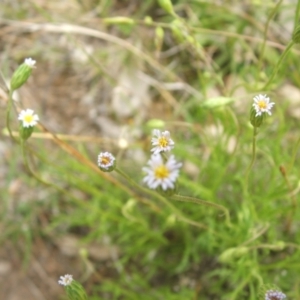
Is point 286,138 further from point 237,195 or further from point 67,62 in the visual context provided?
point 67,62

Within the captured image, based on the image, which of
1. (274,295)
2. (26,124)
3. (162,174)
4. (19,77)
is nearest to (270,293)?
(274,295)

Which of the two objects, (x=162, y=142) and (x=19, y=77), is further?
(x=19, y=77)

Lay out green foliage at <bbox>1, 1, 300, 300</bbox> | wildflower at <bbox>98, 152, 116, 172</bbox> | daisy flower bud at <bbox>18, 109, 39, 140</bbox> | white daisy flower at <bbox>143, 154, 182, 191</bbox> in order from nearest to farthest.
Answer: white daisy flower at <bbox>143, 154, 182, 191</bbox> → wildflower at <bbox>98, 152, 116, 172</bbox> → daisy flower bud at <bbox>18, 109, 39, 140</bbox> → green foliage at <bbox>1, 1, 300, 300</bbox>

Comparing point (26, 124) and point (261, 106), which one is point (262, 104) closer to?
point (261, 106)

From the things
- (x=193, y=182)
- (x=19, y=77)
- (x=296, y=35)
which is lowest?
(x=19, y=77)

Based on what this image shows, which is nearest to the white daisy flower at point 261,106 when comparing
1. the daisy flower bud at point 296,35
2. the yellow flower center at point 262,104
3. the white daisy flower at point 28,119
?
the yellow flower center at point 262,104

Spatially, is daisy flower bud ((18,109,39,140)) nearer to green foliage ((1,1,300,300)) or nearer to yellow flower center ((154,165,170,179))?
green foliage ((1,1,300,300))

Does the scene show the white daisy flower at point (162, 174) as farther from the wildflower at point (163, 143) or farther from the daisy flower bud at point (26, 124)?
the daisy flower bud at point (26, 124)

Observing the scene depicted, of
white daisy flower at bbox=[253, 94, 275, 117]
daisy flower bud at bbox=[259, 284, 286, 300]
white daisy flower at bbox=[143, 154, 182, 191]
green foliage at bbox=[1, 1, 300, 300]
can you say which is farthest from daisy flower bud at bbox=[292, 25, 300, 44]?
daisy flower bud at bbox=[259, 284, 286, 300]

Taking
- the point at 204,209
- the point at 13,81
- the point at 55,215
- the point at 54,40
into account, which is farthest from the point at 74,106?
the point at 13,81
